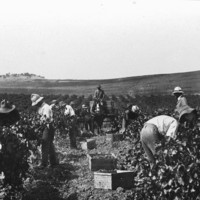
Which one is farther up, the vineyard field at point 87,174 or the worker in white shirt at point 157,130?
the worker in white shirt at point 157,130

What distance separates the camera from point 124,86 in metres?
46.2

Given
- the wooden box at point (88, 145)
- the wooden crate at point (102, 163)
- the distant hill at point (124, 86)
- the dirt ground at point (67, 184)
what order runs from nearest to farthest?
the dirt ground at point (67, 184)
the wooden crate at point (102, 163)
the wooden box at point (88, 145)
the distant hill at point (124, 86)

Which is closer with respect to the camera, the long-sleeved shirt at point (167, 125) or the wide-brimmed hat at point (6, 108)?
the long-sleeved shirt at point (167, 125)

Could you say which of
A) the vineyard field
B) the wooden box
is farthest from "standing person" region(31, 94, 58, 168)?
the wooden box

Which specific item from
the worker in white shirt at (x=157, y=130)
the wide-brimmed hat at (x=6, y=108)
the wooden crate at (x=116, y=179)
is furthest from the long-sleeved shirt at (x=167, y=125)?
the wide-brimmed hat at (x=6, y=108)

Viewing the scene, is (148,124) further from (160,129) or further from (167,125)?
(167,125)

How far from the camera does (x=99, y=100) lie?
63.9 feet

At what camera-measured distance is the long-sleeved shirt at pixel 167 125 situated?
6145 mm

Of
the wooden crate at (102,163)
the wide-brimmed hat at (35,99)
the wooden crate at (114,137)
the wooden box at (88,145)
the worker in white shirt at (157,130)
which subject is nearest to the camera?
the worker in white shirt at (157,130)

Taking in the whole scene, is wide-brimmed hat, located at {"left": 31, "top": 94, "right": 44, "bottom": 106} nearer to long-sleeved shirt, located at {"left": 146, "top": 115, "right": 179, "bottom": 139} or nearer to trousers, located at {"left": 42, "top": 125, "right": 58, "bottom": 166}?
trousers, located at {"left": 42, "top": 125, "right": 58, "bottom": 166}

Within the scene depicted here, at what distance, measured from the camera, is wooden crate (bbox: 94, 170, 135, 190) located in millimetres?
7137

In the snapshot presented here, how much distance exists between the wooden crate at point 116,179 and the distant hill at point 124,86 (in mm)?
30162

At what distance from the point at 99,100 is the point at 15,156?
12621 mm

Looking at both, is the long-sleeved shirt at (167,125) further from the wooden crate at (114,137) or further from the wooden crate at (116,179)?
the wooden crate at (114,137)
